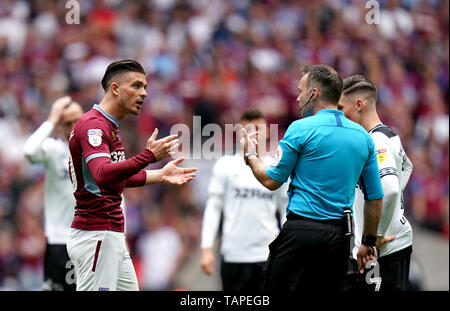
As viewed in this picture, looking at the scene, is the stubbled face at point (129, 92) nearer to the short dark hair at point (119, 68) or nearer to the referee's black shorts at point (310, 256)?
the short dark hair at point (119, 68)

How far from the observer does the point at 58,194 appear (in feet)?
22.8

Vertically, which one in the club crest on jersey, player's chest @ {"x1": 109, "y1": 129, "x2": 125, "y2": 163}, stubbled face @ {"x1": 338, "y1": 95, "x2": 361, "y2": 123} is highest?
stubbled face @ {"x1": 338, "y1": 95, "x2": 361, "y2": 123}

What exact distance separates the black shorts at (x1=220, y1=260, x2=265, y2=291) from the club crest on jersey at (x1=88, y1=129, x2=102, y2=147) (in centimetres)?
293

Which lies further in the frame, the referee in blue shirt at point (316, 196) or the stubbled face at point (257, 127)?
the stubbled face at point (257, 127)

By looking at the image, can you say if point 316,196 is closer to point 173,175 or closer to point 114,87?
point 173,175

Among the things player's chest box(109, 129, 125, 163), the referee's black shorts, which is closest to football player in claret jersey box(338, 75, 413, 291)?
the referee's black shorts

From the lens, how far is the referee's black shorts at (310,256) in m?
4.62

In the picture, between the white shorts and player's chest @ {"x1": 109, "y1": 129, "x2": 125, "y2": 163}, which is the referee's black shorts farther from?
player's chest @ {"x1": 109, "y1": 129, "x2": 125, "y2": 163}

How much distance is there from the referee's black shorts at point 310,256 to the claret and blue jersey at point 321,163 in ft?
0.29

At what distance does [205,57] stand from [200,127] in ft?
6.54

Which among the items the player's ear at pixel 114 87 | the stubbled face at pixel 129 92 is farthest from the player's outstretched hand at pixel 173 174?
the player's ear at pixel 114 87

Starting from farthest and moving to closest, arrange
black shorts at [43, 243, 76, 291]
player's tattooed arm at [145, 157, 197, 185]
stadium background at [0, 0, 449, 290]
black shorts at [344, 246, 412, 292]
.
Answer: stadium background at [0, 0, 449, 290]
black shorts at [43, 243, 76, 291]
black shorts at [344, 246, 412, 292]
player's tattooed arm at [145, 157, 197, 185]

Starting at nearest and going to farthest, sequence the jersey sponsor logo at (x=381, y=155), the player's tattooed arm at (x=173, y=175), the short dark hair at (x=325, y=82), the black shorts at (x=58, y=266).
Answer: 1. the short dark hair at (x=325, y=82)
2. the player's tattooed arm at (x=173, y=175)
3. the jersey sponsor logo at (x=381, y=155)
4. the black shorts at (x=58, y=266)

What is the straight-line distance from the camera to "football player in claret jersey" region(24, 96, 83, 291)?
6.86 meters
